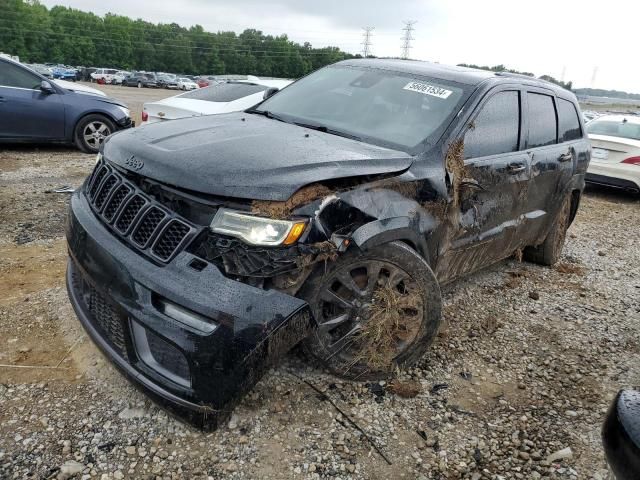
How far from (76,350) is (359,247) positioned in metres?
1.76

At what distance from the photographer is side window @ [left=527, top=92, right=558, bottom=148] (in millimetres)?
4113

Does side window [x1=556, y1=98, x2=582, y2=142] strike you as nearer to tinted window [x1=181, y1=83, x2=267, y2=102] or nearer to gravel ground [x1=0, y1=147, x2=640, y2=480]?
gravel ground [x1=0, y1=147, x2=640, y2=480]

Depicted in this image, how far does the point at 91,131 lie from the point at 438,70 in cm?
659

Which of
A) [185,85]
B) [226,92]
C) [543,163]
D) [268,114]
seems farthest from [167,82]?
[543,163]

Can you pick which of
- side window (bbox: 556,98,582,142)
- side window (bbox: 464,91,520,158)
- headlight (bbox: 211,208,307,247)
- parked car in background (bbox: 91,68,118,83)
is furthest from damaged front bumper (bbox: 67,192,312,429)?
parked car in background (bbox: 91,68,118,83)

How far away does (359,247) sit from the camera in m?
2.50

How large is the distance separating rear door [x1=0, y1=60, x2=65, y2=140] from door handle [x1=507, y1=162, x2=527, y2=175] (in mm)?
7077

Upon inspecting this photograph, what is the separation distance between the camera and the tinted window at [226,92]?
24.5ft

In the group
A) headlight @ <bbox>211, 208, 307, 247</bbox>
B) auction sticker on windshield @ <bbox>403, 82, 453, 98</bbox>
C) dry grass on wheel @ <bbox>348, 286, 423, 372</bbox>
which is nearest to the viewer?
headlight @ <bbox>211, 208, 307, 247</bbox>

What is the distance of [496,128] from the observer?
3.62 m

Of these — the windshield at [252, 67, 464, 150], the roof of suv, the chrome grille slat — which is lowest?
the chrome grille slat

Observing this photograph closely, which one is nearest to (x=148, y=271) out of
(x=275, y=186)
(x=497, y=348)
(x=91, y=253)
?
(x=91, y=253)

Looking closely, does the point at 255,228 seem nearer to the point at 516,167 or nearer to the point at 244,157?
the point at 244,157

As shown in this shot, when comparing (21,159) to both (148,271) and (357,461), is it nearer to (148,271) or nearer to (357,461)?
(148,271)
